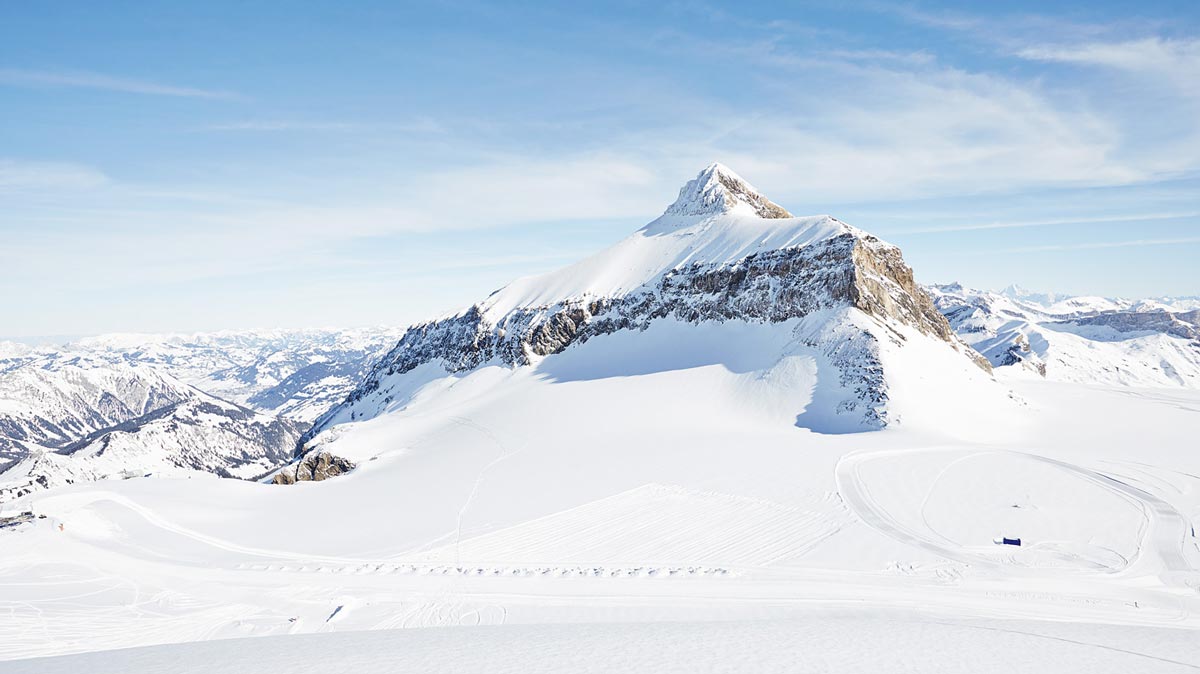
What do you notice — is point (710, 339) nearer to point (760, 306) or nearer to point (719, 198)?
point (760, 306)

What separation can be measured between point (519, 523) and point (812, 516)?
1353 cm

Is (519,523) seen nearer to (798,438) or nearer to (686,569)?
(686,569)

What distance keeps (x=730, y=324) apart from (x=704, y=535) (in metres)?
43.5

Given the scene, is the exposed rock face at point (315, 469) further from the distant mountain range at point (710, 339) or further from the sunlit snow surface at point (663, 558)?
the sunlit snow surface at point (663, 558)

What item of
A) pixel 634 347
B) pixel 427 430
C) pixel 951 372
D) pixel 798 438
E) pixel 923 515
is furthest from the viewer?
pixel 634 347

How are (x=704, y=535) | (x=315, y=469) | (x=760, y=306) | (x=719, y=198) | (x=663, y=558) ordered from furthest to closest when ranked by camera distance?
(x=719, y=198), (x=760, y=306), (x=315, y=469), (x=704, y=535), (x=663, y=558)

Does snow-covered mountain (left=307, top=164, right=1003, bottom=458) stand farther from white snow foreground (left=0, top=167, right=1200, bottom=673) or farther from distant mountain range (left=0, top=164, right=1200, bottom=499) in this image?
white snow foreground (left=0, top=167, right=1200, bottom=673)

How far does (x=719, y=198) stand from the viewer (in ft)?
289

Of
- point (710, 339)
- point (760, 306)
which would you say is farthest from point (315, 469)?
point (760, 306)

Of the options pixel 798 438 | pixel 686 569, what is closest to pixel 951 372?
pixel 798 438

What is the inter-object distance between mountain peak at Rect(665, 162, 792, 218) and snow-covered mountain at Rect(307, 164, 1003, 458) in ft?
0.80

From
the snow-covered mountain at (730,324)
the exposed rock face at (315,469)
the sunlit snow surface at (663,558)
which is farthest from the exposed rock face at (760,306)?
the exposed rock face at (315,469)

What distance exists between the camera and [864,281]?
56438mm

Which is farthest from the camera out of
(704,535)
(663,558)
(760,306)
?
(760,306)
